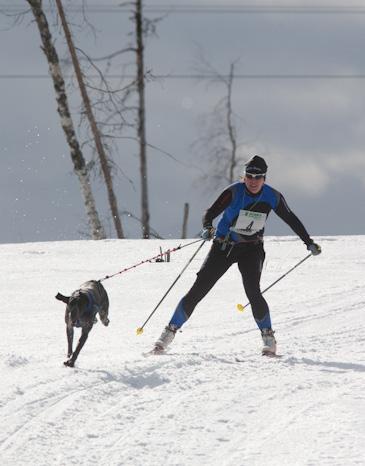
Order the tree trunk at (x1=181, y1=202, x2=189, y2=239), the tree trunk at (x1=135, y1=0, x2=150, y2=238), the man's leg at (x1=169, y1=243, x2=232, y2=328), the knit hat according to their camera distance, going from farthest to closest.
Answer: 1. the tree trunk at (x1=181, y1=202, x2=189, y2=239)
2. the tree trunk at (x1=135, y1=0, x2=150, y2=238)
3. the man's leg at (x1=169, y1=243, x2=232, y2=328)
4. the knit hat

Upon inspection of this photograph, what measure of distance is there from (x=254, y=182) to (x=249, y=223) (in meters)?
0.41

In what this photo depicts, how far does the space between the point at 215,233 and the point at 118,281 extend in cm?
629

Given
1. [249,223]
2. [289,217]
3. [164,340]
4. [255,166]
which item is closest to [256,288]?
[249,223]

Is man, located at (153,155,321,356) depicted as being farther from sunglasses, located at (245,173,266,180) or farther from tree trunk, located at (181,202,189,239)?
tree trunk, located at (181,202,189,239)

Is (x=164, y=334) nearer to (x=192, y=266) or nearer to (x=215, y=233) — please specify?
(x=215, y=233)

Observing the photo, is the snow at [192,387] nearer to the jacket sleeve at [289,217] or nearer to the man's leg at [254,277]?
the man's leg at [254,277]

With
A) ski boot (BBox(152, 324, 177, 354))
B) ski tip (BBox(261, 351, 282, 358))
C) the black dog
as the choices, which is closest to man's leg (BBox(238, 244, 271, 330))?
ski tip (BBox(261, 351, 282, 358))

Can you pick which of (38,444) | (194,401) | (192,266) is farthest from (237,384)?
(192,266)

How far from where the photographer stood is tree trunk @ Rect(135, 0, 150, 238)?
2455cm

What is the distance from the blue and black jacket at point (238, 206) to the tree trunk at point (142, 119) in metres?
16.5

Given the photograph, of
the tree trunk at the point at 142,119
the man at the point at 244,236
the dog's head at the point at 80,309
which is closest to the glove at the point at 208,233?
the man at the point at 244,236

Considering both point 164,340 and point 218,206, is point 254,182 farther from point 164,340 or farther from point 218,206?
point 164,340

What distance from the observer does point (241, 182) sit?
801 centimetres

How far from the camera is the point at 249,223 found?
8.01m
